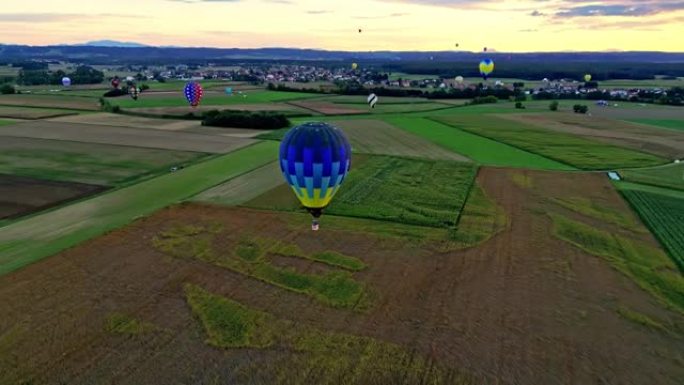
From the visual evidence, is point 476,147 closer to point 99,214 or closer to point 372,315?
point 99,214

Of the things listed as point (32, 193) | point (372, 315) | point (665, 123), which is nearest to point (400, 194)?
point (372, 315)

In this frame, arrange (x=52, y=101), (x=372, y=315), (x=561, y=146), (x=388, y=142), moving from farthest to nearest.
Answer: (x=52, y=101), (x=388, y=142), (x=561, y=146), (x=372, y=315)

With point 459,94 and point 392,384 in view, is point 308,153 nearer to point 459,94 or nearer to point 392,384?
point 392,384

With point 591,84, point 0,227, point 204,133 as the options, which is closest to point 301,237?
point 0,227

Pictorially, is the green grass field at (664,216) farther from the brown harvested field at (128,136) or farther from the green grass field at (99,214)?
the brown harvested field at (128,136)

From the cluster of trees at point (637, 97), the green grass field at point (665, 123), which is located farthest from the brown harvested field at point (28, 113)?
the cluster of trees at point (637, 97)

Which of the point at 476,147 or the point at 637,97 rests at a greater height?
the point at 637,97
